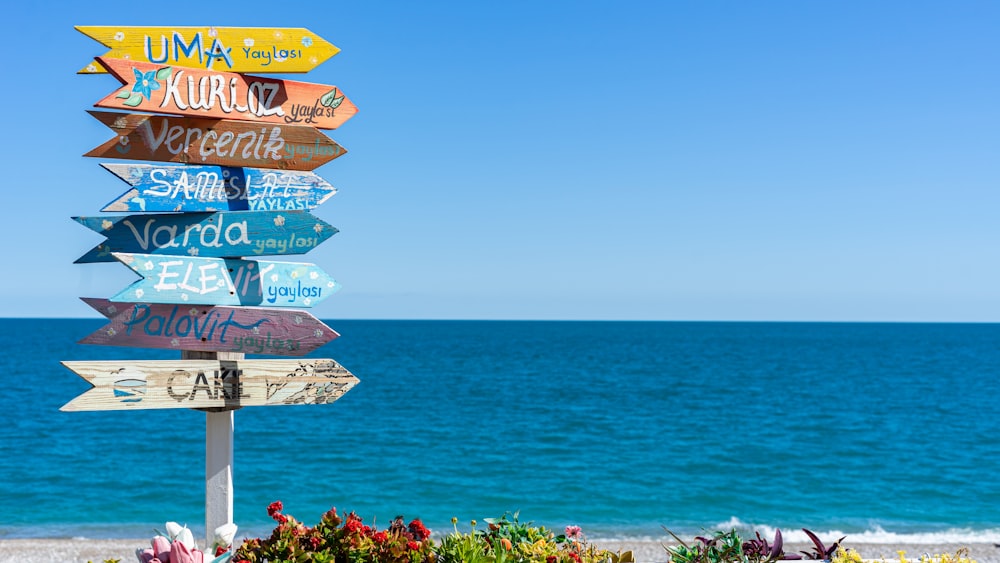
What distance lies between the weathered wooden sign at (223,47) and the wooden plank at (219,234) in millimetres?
A: 1019

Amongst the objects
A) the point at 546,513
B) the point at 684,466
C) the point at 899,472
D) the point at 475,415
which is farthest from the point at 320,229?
the point at 475,415

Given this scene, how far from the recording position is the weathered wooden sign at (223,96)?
4789 mm

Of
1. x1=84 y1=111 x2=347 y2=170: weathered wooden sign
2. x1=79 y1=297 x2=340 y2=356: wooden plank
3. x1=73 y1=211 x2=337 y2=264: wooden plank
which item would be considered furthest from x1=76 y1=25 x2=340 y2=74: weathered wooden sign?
x1=79 y1=297 x2=340 y2=356: wooden plank

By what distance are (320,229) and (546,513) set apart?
13536 mm

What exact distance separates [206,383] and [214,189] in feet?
4.27

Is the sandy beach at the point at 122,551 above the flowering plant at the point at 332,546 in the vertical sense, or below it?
below

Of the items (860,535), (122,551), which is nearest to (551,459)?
(860,535)

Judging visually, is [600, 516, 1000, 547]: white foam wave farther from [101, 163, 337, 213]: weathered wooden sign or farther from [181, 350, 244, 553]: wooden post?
[101, 163, 337, 213]: weathered wooden sign

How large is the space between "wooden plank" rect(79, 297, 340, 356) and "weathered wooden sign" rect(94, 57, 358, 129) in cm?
129

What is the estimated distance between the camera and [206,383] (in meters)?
4.99

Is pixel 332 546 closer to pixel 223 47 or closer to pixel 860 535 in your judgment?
pixel 223 47

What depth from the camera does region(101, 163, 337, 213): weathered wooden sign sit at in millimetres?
4902

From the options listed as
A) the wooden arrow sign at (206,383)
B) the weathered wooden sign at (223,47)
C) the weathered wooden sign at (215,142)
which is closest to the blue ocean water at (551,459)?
the wooden arrow sign at (206,383)

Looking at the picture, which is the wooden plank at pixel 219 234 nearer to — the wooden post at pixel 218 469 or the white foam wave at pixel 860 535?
the wooden post at pixel 218 469
